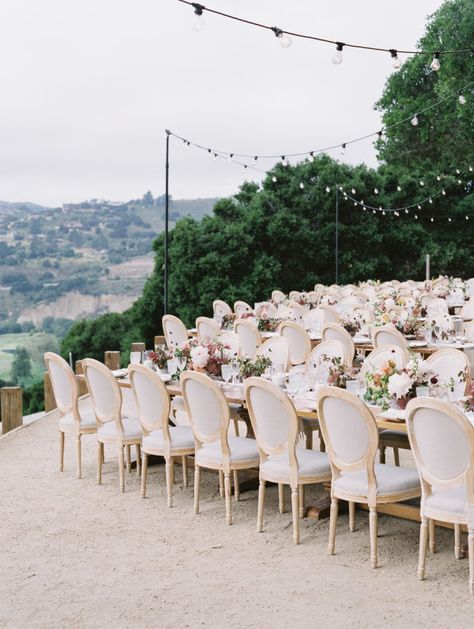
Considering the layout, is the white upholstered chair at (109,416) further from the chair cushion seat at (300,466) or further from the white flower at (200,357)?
the chair cushion seat at (300,466)

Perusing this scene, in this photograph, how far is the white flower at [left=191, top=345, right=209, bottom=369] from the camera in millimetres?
5973

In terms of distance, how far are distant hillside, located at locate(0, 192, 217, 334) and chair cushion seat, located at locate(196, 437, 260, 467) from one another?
14.3m

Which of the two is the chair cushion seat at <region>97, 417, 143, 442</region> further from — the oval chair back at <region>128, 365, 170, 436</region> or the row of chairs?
the oval chair back at <region>128, 365, 170, 436</region>

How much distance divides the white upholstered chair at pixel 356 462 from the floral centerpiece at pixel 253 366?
4.49ft

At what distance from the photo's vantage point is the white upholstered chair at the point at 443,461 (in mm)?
3816

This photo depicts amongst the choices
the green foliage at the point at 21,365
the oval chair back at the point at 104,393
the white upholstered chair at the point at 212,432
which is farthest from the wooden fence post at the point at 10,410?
the green foliage at the point at 21,365

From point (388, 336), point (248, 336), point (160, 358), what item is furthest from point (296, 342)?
point (160, 358)

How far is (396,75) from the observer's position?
85.1ft

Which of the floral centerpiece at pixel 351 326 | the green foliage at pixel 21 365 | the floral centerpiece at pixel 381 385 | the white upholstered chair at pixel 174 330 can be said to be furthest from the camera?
the green foliage at pixel 21 365

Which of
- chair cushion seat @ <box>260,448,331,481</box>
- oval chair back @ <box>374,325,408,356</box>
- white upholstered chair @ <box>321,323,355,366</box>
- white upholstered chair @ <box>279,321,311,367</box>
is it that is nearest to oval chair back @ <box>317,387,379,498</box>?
chair cushion seat @ <box>260,448,331,481</box>

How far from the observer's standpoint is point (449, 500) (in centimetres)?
394

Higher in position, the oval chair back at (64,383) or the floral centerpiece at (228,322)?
the floral centerpiece at (228,322)

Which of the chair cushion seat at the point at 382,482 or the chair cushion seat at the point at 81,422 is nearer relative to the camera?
the chair cushion seat at the point at 382,482

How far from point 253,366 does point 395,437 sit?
43.7 inches
